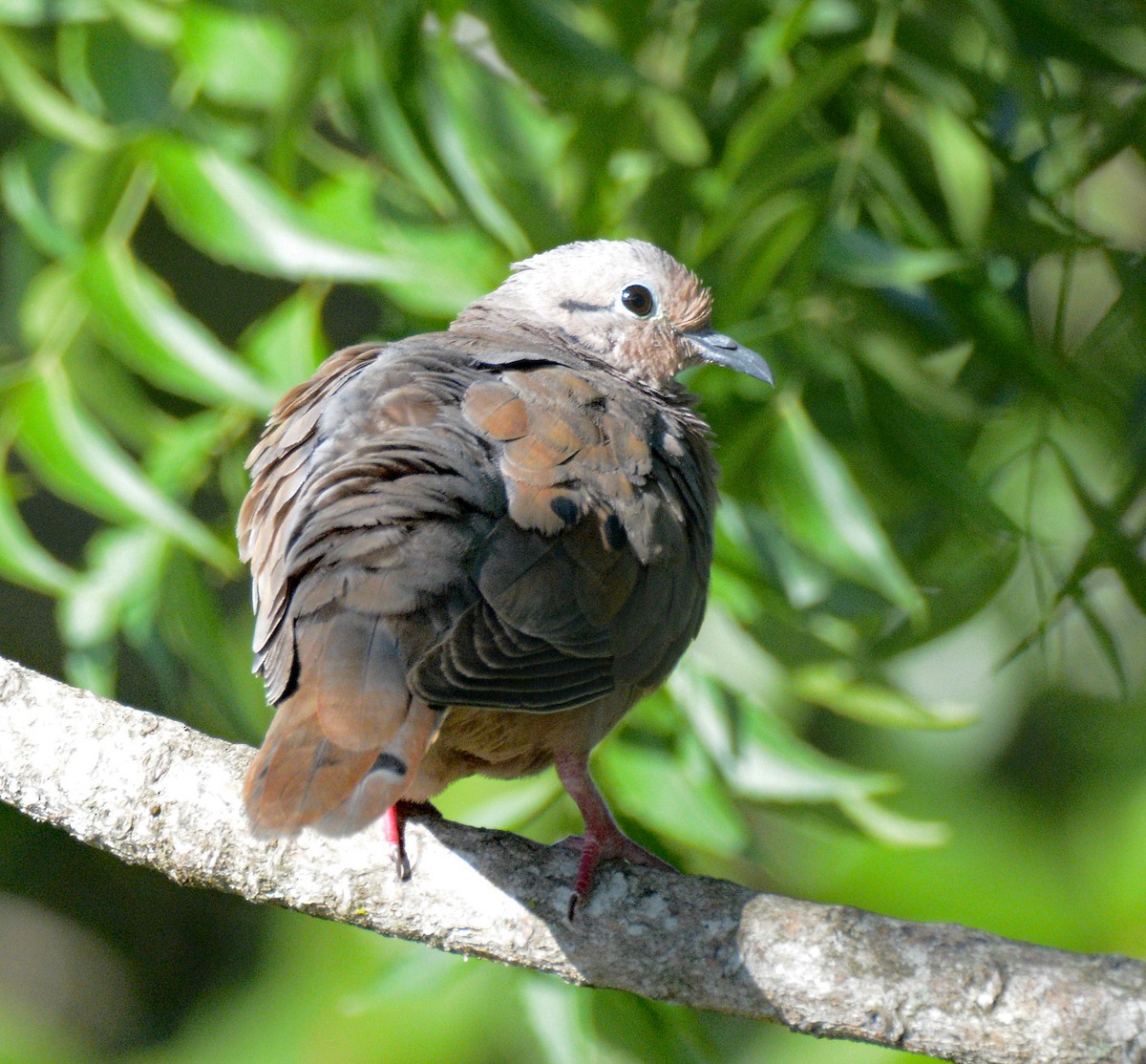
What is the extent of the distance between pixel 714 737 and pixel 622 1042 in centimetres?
61

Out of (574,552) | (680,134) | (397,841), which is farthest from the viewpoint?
(680,134)

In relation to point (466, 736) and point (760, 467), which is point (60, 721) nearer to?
point (466, 736)

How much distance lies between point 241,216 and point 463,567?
102 centimetres

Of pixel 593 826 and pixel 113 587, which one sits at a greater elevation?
pixel 593 826

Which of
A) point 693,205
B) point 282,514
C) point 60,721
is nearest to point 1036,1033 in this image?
point 282,514

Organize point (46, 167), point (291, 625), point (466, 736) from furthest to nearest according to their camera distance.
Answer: point (46, 167) < point (466, 736) < point (291, 625)

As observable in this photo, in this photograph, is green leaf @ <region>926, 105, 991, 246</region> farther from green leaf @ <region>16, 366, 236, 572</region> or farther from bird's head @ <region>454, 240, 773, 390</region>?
green leaf @ <region>16, 366, 236, 572</region>

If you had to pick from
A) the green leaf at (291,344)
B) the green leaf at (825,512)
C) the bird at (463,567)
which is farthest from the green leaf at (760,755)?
the green leaf at (291,344)

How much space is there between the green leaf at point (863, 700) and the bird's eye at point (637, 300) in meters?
0.97

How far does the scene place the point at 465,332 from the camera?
2.91 m

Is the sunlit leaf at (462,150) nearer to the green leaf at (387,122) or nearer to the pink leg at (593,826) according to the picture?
the green leaf at (387,122)

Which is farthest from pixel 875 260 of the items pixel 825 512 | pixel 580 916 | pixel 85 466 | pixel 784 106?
pixel 85 466

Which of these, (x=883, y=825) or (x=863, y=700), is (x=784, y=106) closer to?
(x=863, y=700)

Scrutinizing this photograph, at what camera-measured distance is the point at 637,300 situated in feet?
10.7
